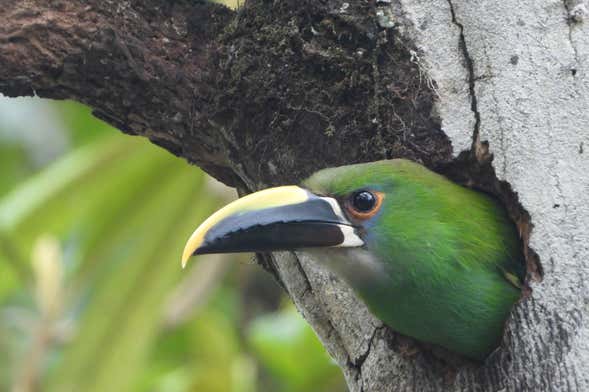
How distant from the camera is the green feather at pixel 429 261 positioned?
3.34m

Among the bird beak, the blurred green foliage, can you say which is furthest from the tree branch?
the blurred green foliage

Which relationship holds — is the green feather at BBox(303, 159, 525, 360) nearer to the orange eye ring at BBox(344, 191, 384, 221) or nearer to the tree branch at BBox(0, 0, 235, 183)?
the orange eye ring at BBox(344, 191, 384, 221)

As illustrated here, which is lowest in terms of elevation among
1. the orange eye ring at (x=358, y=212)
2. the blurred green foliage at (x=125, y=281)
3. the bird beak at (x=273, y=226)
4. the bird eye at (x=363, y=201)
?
the blurred green foliage at (x=125, y=281)

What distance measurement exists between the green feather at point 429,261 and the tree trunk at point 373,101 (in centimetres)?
10

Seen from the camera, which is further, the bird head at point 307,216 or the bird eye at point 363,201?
the bird eye at point 363,201

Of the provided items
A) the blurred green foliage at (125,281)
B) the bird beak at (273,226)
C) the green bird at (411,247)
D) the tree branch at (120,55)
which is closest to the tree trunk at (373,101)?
the tree branch at (120,55)

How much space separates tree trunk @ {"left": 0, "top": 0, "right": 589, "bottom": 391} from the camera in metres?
3.14

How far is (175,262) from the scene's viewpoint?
5059 millimetres

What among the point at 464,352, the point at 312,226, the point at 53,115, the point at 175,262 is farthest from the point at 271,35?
the point at 53,115

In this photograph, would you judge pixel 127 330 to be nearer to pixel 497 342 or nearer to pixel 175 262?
pixel 175 262

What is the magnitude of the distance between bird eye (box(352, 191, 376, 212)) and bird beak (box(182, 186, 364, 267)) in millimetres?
66

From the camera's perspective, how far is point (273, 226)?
3219 millimetres

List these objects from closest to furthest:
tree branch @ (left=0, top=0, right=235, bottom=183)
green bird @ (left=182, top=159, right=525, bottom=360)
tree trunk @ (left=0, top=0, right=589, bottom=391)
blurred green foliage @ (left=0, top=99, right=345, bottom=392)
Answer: tree trunk @ (left=0, top=0, right=589, bottom=391) → green bird @ (left=182, top=159, right=525, bottom=360) → tree branch @ (left=0, top=0, right=235, bottom=183) → blurred green foliage @ (left=0, top=99, right=345, bottom=392)

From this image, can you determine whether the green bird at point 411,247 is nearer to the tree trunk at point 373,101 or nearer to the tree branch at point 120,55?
the tree trunk at point 373,101
